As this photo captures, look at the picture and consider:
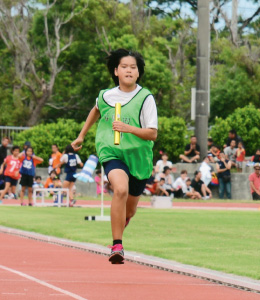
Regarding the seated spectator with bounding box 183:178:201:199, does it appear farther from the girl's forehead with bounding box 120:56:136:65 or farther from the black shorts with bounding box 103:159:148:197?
the girl's forehead with bounding box 120:56:136:65

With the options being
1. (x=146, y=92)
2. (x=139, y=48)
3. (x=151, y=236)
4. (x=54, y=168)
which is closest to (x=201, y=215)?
(x=151, y=236)

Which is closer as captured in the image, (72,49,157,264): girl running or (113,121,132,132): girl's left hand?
(113,121,132,132): girl's left hand

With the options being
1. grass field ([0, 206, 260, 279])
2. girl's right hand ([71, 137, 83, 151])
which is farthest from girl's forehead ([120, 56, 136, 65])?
grass field ([0, 206, 260, 279])

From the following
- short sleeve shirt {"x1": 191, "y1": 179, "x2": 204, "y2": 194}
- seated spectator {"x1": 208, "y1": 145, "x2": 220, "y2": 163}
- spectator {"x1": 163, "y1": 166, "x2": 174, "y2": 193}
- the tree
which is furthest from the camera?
the tree

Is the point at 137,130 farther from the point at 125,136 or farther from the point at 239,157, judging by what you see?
the point at 239,157

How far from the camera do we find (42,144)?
35.5 m

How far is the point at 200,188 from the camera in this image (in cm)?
3192

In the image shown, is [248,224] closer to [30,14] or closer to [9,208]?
[9,208]

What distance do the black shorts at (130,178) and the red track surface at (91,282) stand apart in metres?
0.92

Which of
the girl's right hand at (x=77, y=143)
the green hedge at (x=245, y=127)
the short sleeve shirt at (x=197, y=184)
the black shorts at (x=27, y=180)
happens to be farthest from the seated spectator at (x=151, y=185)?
the girl's right hand at (x=77, y=143)

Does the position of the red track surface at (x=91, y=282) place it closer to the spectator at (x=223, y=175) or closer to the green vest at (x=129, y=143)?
the green vest at (x=129, y=143)

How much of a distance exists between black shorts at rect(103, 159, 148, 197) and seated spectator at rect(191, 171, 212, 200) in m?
21.8

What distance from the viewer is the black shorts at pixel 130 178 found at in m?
9.39

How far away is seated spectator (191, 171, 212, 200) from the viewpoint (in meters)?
31.6
